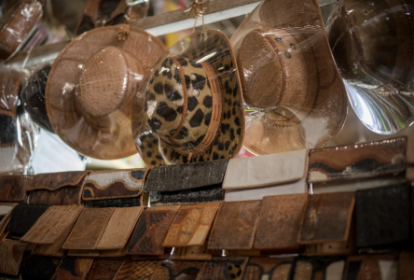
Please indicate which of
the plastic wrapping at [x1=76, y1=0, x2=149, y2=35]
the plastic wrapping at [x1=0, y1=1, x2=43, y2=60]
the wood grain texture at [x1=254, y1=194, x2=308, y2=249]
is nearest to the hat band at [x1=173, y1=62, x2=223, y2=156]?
the wood grain texture at [x1=254, y1=194, x2=308, y2=249]

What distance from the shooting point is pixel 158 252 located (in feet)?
3.78

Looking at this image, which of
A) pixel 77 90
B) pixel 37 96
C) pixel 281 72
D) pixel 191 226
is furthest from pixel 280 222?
pixel 37 96

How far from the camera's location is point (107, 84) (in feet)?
5.56

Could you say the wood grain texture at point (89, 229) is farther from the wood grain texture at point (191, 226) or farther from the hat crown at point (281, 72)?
the hat crown at point (281, 72)

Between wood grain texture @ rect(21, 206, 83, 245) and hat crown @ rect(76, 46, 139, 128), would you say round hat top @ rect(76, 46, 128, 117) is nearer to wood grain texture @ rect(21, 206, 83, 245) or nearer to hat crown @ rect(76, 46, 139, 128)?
hat crown @ rect(76, 46, 139, 128)

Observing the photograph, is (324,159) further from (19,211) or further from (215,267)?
(19,211)

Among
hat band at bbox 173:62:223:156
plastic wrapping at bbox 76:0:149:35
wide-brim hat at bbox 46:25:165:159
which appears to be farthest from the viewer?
plastic wrapping at bbox 76:0:149:35

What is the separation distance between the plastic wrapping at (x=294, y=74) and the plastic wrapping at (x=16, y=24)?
5.19 ft

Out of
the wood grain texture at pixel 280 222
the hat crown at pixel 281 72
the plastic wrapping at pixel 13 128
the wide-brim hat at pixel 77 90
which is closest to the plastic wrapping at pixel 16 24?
the plastic wrapping at pixel 13 128

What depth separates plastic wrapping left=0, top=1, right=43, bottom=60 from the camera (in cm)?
228

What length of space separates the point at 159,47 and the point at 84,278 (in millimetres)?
1132

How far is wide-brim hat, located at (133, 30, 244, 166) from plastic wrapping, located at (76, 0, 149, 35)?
0.97 m

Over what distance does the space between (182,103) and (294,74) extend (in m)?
0.38

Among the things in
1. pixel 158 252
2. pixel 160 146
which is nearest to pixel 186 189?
pixel 158 252
